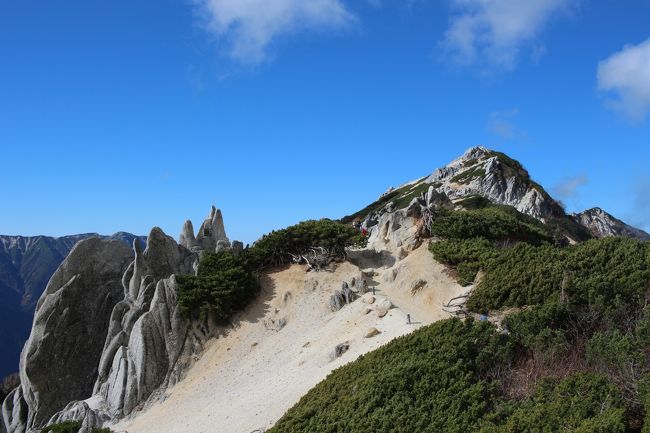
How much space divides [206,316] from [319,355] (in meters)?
7.62

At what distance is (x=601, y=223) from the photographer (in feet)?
304

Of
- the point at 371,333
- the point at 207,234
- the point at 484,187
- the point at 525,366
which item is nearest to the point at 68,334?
the point at 207,234

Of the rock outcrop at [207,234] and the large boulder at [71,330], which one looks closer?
the large boulder at [71,330]

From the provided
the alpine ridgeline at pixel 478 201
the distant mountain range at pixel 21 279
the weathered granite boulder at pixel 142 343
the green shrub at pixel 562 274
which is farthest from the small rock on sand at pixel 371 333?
the distant mountain range at pixel 21 279

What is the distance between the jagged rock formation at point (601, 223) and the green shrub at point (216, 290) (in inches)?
2847

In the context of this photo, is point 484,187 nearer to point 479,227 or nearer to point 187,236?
→ point 479,227

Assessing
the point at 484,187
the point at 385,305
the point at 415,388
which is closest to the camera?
the point at 415,388

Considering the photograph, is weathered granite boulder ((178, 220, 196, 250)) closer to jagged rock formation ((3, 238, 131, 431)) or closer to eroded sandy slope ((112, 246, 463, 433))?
jagged rock formation ((3, 238, 131, 431))

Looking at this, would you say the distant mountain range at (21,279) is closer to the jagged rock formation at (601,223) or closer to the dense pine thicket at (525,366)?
the jagged rock formation at (601,223)

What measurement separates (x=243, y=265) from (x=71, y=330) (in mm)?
9976

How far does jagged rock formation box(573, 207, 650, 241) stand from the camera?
289 ft

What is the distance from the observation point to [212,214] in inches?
1532

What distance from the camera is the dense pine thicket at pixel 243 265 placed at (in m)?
27.9

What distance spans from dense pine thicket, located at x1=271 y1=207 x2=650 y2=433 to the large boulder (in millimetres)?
16662
